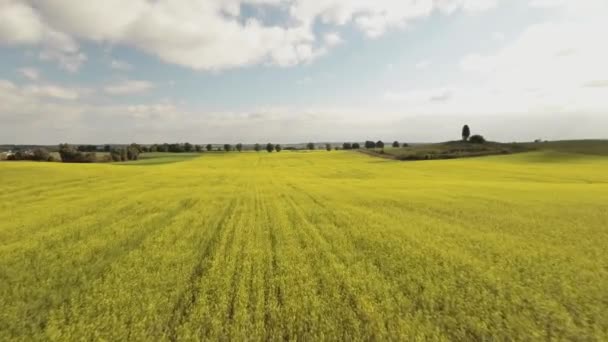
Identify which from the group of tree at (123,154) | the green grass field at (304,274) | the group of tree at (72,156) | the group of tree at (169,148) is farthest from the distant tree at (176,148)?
the green grass field at (304,274)

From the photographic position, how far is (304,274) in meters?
7.80

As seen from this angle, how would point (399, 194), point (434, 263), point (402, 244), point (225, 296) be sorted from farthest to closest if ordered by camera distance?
point (399, 194) < point (402, 244) < point (434, 263) < point (225, 296)

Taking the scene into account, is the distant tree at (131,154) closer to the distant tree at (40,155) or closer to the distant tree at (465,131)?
the distant tree at (40,155)

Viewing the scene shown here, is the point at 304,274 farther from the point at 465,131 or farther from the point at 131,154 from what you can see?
the point at 465,131

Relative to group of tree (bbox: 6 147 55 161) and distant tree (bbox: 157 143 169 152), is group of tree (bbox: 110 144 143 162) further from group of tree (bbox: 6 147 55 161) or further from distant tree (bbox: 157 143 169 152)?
distant tree (bbox: 157 143 169 152)

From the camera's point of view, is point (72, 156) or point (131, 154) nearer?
point (72, 156)

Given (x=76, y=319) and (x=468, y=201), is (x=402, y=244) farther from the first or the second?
(x=468, y=201)

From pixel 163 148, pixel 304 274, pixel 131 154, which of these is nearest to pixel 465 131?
pixel 131 154

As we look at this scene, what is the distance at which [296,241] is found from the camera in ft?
35.0

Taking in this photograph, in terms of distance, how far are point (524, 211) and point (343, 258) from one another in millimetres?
12927

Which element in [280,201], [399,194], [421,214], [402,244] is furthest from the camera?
[399,194]

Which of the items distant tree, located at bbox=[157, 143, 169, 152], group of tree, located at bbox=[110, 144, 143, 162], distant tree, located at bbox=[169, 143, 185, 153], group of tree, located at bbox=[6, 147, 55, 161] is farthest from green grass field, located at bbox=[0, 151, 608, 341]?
distant tree, located at bbox=[157, 143, 169, 152]

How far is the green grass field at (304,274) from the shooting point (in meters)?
5.66

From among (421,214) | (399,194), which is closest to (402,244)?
(421,214)
